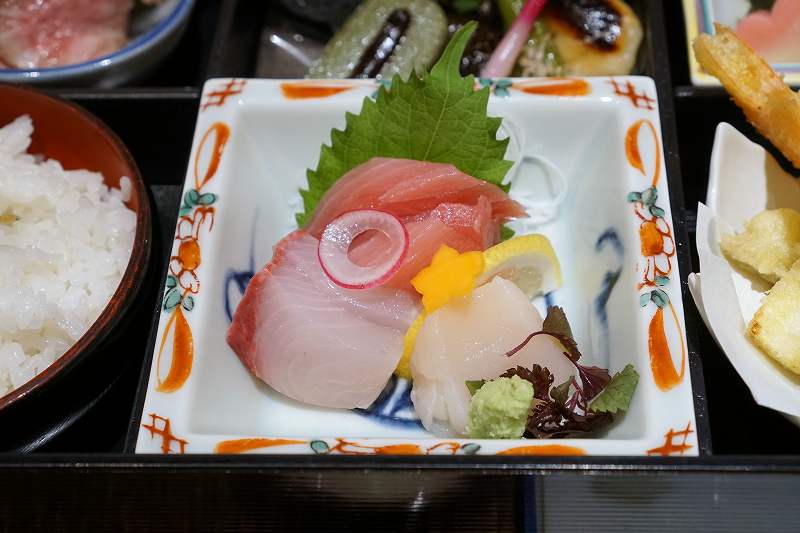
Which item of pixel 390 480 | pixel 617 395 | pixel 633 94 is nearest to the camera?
pixel 390 480

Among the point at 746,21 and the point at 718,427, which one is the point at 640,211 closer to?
the point at 718,427

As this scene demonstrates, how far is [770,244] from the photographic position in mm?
1531

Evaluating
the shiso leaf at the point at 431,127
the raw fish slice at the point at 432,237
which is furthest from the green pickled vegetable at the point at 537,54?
the raw fish slice at the point at 432,237

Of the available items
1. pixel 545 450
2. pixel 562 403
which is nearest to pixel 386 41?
pixel 562 403

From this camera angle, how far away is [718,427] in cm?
156

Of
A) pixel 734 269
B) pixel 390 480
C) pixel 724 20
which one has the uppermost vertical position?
pixel 724 20

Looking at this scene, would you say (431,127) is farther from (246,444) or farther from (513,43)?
(246,444)

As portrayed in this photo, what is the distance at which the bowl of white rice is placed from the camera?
55.6 inches

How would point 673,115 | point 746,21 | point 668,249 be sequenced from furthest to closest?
point 746,21, point 673,115, point 668,249

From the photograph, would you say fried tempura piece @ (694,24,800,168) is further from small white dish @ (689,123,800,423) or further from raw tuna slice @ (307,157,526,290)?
raw tuna slice @ (307,157,526,290)

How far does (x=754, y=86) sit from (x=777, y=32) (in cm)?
68

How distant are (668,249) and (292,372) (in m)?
0.76

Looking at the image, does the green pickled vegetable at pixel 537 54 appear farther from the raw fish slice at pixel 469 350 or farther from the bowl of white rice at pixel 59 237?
the bowl of white rice at pixel 59 237

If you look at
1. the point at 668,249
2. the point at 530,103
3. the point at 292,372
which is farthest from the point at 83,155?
the point at 668,249
